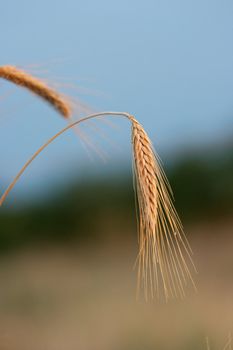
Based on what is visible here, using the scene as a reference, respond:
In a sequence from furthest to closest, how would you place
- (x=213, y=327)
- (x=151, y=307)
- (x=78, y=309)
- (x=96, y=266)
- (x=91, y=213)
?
(x=91, y=213)
(x=96, y=266)
(x=78, y=309)
(x=151, y=307)
(x=213, y=327)

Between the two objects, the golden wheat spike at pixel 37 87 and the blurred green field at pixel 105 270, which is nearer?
the golden wheat spike at pixel 37 87

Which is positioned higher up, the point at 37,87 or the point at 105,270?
the point at 37,87

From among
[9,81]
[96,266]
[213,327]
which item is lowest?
[213,327]

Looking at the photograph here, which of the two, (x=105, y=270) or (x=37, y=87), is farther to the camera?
(x=105, y=270)

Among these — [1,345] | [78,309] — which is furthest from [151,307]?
[1,345]

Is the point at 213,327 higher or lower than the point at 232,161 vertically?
lower

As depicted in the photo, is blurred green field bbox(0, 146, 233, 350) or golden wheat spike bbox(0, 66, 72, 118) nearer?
golden wheat spike bbox(0, 66, 72, 118)

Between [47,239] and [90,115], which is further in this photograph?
[47,239]

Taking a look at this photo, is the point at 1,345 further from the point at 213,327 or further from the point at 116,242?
the point at 116,242
